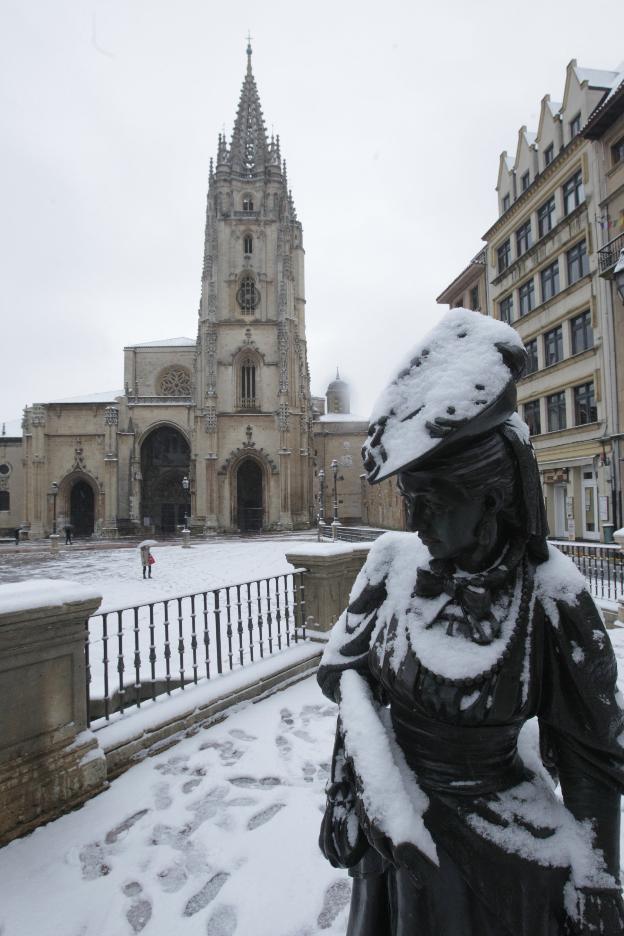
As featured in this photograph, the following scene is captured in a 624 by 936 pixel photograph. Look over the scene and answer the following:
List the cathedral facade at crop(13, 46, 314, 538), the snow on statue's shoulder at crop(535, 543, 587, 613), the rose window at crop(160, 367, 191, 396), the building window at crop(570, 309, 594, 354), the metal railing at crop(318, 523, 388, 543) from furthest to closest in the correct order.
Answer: the rose window at crop(160, 367, 191, 396)
the cathedral facade at crop(13, 46, 314, 538)
the metal railing at crop(318, 523, 388, 543)
the building window at crop(570, 309, 594, 354)
the snow on statue's shoulder at crop(535, 543, 587, 613)

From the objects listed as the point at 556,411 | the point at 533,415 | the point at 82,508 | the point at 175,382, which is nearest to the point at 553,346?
the point at 556,411

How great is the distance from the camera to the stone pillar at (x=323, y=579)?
650 cm

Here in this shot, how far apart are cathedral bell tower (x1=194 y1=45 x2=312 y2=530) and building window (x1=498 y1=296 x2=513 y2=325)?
66.8 ft

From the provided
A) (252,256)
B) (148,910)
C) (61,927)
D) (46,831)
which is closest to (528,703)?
(148,910)

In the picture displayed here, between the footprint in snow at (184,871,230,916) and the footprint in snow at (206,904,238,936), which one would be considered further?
the footprint in snow at (184,871,230,916)

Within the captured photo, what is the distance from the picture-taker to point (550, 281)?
71.4ft

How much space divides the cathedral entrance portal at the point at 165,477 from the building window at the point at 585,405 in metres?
33.8

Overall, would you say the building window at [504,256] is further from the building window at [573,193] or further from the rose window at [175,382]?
the rose window at [175,382]

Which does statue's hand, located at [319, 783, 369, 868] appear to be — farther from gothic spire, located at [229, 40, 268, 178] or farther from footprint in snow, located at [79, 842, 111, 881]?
gothic spire, located at [229, 40, 268, 178]

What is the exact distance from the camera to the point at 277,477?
41250 mm

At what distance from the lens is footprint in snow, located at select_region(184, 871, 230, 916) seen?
2639 mm

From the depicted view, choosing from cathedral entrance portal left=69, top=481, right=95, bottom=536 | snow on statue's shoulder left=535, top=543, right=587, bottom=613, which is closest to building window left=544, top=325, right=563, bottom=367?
snow on statue's shoulder left=535, top=543, right=587, bottom=613

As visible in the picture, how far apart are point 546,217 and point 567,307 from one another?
16.0 feet

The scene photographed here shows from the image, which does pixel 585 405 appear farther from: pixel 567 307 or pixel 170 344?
pixel 170 344
